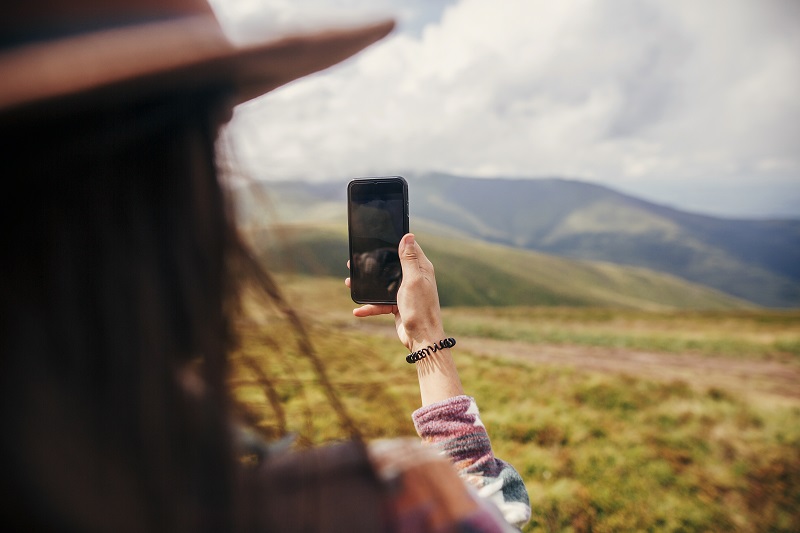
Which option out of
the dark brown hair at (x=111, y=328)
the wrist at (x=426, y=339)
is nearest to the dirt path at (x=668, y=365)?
the wrist at (x=426, y=339)

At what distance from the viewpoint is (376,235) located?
10.4 ft

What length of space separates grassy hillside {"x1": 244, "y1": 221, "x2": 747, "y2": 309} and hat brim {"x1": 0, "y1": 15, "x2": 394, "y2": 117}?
54736 mm

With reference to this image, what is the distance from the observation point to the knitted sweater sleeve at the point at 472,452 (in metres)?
1.76

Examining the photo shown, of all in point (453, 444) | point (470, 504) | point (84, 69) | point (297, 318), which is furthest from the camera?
point (453, 444)

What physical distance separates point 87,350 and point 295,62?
82 centimetres

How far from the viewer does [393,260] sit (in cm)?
Result: 317

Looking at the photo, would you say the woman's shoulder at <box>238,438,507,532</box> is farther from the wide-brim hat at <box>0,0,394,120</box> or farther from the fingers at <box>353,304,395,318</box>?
the fingers at <box>353,304,395,318</box>

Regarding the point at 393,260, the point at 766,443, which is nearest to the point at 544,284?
the point at 766,443

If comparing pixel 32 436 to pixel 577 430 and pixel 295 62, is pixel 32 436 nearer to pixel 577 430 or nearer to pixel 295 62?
pixel 295 62

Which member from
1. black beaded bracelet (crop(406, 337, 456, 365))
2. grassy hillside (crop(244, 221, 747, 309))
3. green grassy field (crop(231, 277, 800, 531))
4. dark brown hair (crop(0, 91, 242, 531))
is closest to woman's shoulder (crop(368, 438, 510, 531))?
green grassy field (crop(231, 277, 800, 531))

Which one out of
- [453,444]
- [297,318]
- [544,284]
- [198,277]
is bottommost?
[544,284]

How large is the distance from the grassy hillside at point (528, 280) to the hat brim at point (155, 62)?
54736 mm

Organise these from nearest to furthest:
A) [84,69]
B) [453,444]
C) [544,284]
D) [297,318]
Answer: [84,69]
[297,318]
[453,444]
[544,284]

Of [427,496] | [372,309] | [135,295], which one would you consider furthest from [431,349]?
[135,295]
